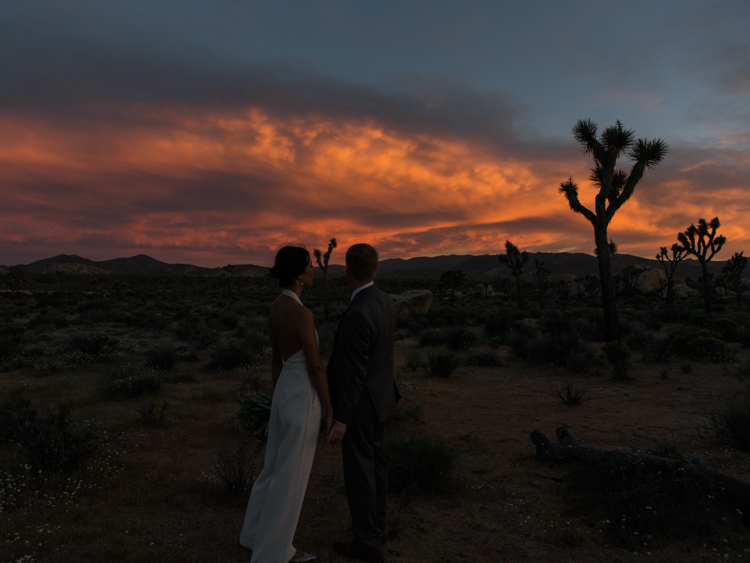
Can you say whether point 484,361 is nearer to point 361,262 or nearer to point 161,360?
point 161,360

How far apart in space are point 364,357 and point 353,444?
74cm

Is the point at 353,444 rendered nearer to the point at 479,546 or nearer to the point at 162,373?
the point at 479,546

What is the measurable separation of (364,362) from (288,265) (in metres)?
0.94

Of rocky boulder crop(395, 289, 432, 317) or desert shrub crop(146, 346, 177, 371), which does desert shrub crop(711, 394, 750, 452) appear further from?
rocky boulder crop(395, 289, 432, 317)

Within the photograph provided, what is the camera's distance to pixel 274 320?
3104 mm

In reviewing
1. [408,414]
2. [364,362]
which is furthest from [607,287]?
[364,362]

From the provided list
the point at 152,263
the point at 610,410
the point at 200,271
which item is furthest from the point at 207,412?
the point at 152,263

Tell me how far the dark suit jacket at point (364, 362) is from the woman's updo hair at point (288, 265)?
498mm

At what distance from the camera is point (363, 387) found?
312cm

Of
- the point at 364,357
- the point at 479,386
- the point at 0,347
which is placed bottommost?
the point at 479,386

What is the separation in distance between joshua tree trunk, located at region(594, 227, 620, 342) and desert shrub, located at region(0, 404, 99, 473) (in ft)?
47.0

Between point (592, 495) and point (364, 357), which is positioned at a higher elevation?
point (364, 357)

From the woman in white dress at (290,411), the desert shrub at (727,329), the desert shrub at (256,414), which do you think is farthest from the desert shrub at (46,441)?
the desert shrub at (727,329)

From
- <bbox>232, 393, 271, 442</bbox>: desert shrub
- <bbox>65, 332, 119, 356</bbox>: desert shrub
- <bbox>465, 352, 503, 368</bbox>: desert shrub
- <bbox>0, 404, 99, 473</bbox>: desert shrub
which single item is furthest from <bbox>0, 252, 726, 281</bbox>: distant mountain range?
<bbox>232, 393, 271, 442</bbox>: desert shrub
